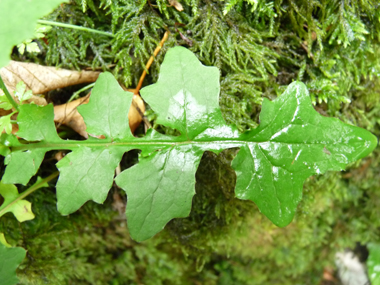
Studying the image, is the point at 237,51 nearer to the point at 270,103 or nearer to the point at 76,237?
the point at 270,103

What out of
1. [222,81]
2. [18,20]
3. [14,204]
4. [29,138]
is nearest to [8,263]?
[14,204]

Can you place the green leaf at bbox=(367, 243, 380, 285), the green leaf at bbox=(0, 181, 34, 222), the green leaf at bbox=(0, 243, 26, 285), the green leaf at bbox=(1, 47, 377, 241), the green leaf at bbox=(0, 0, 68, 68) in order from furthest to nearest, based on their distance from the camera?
the green leaf at bbox=(367, 243, 380, 285) → the green leaf at bbox=(0, 181, 34, 222) → the green leaf at bbox=(0, 243, 26, 285) → the green leaf at bbox=(1, 47, 377, 241) → the green leaf at bbox=(0, 0, 68, 68)

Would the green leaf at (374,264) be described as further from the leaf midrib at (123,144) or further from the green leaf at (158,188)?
the green leaf at (158,188)

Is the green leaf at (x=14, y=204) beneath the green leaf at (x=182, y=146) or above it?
beneath

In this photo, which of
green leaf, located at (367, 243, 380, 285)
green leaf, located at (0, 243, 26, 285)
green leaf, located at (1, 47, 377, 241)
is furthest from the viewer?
green leaf, located at (367, 243, 380, 285)

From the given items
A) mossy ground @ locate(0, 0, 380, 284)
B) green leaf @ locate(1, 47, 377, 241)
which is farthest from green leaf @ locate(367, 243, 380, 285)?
green leaf @ locate(1, 47, 377, 241)

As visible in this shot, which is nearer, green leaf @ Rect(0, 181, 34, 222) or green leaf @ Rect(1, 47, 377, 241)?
green leaf @ Rect(1, 47, 377, 241)

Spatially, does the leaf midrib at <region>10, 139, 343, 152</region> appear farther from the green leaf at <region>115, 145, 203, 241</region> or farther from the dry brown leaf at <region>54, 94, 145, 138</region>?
the dry brown leaf at <region>54, 94, 145, 138</region>

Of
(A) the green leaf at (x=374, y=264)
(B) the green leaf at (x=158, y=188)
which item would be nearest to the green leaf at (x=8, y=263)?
(B) the green leaf at (x=158, y=188)
